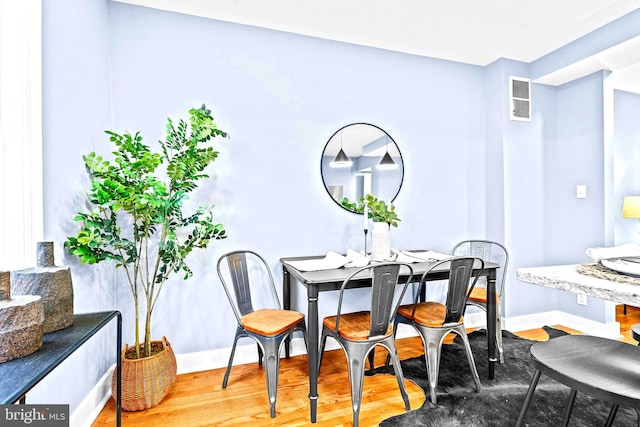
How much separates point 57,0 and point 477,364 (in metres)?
3.40

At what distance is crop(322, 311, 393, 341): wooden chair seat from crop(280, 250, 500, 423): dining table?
0.15 m

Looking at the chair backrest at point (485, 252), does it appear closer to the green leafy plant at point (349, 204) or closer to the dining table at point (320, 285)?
the dining table at point (320, 285)

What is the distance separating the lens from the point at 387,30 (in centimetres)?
260

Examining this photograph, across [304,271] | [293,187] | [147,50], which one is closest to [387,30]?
[293,187]

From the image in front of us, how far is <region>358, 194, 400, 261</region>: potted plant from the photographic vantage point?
2.40 metres

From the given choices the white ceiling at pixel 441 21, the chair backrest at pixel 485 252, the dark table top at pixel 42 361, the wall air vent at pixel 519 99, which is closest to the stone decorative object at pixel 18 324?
the dark table top at pixel 42 361

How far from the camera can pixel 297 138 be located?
8.64ft

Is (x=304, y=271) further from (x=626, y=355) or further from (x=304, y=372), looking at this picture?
(x=626, y=355)

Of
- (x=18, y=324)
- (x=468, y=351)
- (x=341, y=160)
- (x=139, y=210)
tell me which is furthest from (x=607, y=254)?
(x=139, y=210)

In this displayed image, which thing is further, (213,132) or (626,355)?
(213,132)

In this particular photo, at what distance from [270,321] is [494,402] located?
1.44m

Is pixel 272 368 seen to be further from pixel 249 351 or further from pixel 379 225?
pixel 379 225

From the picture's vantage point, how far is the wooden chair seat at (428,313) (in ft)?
6.52

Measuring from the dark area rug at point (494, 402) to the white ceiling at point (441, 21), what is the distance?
8.50ft
